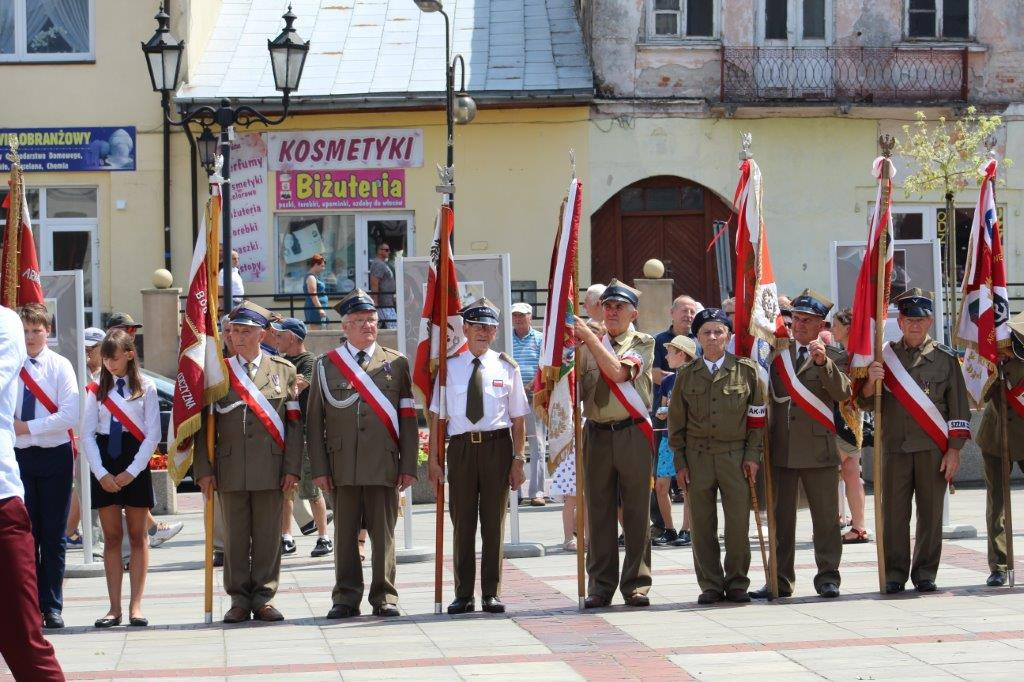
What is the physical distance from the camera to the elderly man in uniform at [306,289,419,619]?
1039 centimetres

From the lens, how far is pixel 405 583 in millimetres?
12133

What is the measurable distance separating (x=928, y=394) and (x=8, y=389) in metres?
6.40

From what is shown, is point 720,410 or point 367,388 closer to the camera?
point 367,388

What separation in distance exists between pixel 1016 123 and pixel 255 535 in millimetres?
19303

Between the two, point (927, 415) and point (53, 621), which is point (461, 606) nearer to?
point (53, 621)

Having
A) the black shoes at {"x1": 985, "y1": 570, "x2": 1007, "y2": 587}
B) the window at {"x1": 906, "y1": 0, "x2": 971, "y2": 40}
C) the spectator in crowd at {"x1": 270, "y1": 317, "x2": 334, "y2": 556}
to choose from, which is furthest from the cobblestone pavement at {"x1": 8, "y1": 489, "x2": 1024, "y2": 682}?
the window at {"x1": 906, "y1": 0, "x2": 971, "y2": 40}

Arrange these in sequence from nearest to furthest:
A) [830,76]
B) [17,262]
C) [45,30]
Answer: [17,262], [830,76], [45,30]

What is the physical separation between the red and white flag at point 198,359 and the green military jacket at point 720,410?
2.91 m

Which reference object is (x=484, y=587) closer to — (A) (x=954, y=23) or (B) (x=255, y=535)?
(B) (x=255, y=535)

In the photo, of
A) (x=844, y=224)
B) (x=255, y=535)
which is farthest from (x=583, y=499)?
(x=844, y=224)

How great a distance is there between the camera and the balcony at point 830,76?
26.3 m

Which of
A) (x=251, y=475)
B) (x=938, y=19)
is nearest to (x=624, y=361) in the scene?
(x=251, y=475)

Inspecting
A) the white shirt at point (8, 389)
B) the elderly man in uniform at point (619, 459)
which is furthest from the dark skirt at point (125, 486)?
the white shirt at point (8, 389)

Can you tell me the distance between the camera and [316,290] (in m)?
26.3
